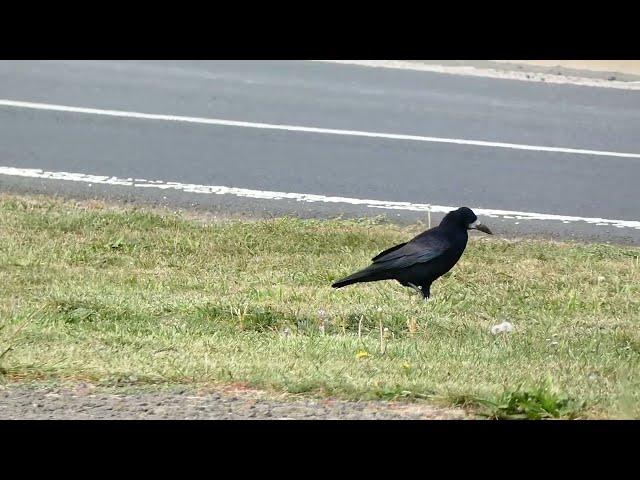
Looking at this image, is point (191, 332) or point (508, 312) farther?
point (508, 312)

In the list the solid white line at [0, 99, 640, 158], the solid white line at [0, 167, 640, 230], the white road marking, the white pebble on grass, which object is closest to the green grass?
the white pebble on grass

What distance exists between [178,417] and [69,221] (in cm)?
388

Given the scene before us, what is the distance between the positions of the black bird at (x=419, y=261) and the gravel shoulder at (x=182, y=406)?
2.06m

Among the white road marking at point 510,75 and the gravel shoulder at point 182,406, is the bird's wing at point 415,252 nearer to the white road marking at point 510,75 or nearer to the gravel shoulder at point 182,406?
the gravel shoulder at point 182,406

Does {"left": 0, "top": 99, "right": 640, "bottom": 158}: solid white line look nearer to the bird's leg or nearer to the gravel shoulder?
the bird's leg

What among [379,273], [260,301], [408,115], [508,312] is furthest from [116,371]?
[408,115]

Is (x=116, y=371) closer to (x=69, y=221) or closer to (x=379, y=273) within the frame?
(x=379, y=273)

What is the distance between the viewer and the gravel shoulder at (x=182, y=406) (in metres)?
3.37

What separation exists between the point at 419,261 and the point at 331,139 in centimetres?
404

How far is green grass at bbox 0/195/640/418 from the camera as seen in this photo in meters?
3.90

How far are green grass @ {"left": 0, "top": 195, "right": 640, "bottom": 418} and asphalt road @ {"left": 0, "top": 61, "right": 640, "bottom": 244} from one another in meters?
0.83

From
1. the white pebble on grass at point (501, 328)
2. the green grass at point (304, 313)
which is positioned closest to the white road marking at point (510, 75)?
the green grass at point (304, 313)
